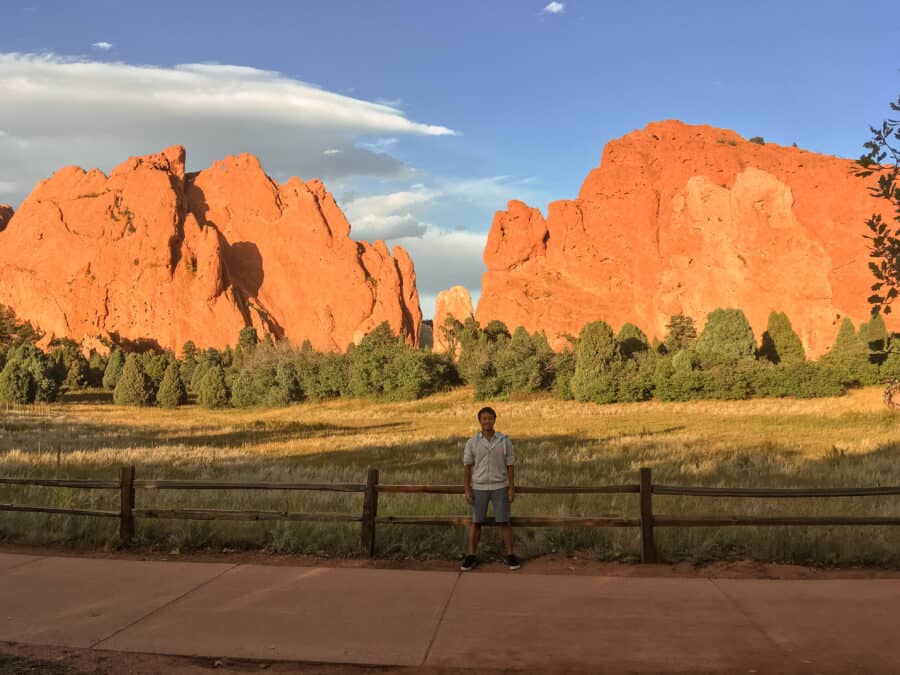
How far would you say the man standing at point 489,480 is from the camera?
7.95 metres

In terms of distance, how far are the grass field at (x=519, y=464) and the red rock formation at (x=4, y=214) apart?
136 m

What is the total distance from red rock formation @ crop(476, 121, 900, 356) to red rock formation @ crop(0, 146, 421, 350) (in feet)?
152

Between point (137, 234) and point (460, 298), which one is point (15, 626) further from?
point (137, 234)

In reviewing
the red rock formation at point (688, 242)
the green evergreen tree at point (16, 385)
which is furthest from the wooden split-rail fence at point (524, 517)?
the red rock formation at point (688, 242)

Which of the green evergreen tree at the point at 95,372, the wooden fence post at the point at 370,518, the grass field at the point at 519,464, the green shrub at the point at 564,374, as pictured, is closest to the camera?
the wooden fence post at the point at 370,518

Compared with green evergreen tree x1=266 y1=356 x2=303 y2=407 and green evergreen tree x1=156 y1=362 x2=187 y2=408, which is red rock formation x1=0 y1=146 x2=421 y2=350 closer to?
green evergreen tree x1=266 y1=356 x2=303 y2=407

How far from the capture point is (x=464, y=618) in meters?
6.11

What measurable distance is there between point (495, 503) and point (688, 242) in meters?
89.9

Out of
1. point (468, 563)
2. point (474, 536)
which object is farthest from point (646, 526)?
point (468, 563)

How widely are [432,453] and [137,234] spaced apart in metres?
122

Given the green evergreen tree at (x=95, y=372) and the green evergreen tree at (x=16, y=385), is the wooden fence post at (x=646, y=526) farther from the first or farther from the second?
the green evergreen tree at (x=95, y=372)

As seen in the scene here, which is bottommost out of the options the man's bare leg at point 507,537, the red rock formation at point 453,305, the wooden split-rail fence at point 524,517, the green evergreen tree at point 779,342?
the man's bare leg at point 507,537

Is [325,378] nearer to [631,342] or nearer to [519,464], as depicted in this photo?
[631,342]

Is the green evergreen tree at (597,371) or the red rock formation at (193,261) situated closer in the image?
the green evergreen tree at (597,371)
